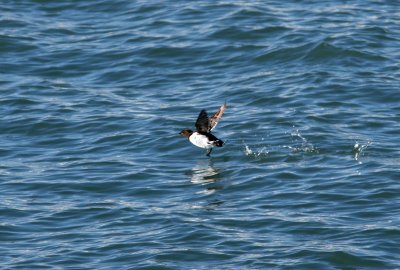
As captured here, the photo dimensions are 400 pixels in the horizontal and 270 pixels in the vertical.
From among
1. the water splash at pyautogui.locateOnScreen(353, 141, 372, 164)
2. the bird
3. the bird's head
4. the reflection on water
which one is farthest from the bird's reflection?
the water splash at pyautogui.locateOnScreen(353, 141, 372, 164)

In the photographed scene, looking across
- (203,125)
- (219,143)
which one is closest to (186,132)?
(203,125)

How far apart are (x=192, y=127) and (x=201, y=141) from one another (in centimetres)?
185

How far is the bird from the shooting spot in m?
17.5

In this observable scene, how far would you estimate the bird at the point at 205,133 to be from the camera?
17.5 meters

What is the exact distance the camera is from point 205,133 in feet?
58.4

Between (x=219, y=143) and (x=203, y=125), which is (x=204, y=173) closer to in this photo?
(x=219, y=143)

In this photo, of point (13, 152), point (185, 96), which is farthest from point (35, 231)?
point (185, 96)

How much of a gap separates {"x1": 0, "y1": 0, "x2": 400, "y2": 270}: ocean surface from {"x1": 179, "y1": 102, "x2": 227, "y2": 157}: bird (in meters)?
0.37

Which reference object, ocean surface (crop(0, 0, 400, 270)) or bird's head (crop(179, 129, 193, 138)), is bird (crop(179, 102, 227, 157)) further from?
ocean surface (crop(0, 0, 400, 270))

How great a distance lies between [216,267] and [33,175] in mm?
4999

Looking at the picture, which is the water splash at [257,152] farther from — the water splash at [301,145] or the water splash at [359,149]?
the water splash at [359,149]

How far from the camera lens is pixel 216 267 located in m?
13.4

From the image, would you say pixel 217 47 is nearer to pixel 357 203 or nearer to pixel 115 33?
pixel 115 33

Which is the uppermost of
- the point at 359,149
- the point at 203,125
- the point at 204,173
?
the point at 203,125
